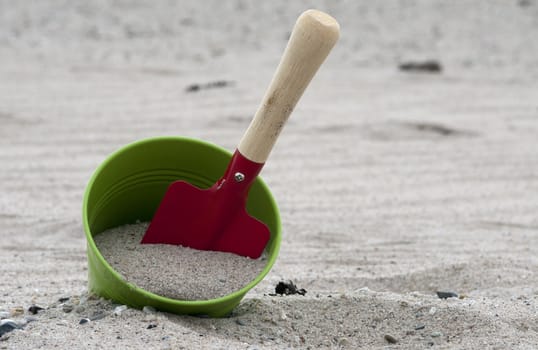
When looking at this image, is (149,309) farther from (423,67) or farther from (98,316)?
(423,67)

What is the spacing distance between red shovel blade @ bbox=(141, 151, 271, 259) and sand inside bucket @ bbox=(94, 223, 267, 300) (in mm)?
25

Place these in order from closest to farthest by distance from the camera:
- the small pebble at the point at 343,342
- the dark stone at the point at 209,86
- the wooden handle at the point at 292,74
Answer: the wooden handle at the point at 292,74 < the small pebble at the point at 343,342 < the dark stone at the point at 209,86

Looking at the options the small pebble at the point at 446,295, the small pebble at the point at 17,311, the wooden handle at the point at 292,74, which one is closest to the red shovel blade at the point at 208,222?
the wooden handle at the point at 292,74

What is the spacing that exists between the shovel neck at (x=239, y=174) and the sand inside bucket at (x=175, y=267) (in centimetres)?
19

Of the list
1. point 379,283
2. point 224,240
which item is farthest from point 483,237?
point 224,240

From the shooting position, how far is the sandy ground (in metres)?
2.24

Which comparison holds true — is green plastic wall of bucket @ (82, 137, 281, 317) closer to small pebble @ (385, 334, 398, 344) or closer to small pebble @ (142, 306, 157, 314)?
small pebble @ (142, 306, 157, 314)

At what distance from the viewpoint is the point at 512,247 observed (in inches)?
129

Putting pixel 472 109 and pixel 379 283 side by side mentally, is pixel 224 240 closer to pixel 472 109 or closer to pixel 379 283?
pixel 379 283

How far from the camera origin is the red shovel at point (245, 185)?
81.4 inches

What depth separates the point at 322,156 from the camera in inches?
180

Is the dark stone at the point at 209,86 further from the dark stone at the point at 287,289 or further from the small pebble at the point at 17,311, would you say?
the small pebble at the point at 17,311

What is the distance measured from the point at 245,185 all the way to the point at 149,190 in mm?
338

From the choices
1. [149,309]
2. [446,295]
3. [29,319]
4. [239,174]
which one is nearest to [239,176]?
[239,174]
